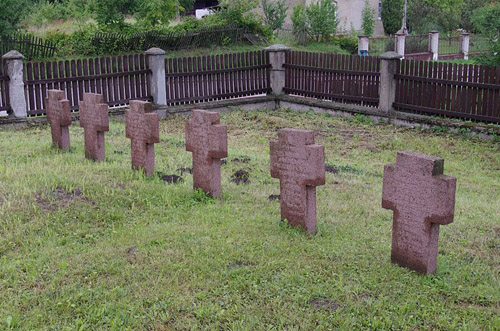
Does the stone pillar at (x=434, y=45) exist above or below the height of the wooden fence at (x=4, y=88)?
above

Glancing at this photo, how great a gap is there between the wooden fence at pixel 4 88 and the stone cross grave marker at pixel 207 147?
734 cm

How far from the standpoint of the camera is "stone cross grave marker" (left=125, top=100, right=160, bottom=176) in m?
8.26

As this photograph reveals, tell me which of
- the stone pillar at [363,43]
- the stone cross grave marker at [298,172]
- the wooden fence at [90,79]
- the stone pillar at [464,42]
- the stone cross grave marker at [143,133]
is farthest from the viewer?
the stone pillar at [464,42]

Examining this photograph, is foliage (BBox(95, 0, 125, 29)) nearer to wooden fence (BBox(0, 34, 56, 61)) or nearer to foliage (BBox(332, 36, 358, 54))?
wooden fence (BBox(0, 34, 56, 61))

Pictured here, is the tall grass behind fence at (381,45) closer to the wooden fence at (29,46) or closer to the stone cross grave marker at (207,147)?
the wooden fence at (29,46)

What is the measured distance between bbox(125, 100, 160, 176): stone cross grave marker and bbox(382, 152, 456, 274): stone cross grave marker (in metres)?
3.63

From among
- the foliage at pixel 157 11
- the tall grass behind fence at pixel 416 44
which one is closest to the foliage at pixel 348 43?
the tall grass behind fence at pixel 416 44

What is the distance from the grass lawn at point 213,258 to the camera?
478 centimetres

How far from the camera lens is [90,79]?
14461mm

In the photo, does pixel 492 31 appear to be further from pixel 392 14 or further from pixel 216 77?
pixel 392 14

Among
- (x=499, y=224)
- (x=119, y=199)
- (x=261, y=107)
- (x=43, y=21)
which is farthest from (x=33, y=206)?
(x=43, y=21)

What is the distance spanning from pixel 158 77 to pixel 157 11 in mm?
15702

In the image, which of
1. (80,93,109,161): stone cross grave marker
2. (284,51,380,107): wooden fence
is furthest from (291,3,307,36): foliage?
(80,93,109,161): stone cross grave marker

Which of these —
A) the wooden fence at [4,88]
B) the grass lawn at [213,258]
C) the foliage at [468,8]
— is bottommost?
the grass lawn at [213,258]
